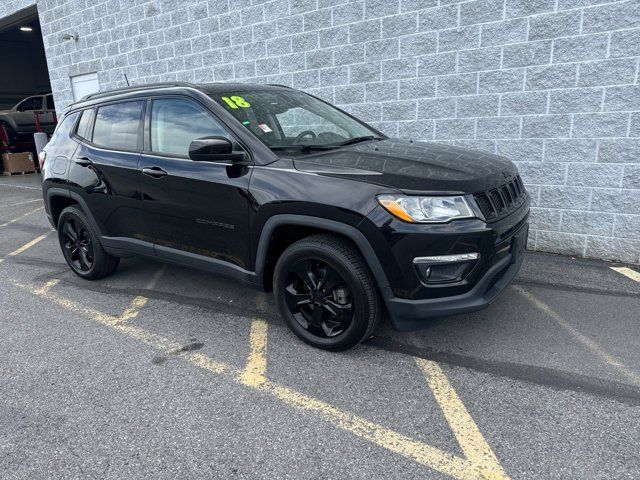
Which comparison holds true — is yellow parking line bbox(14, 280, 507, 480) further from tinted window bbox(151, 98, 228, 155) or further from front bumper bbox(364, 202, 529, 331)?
tinted window bbox(151, 98, 228, 155)

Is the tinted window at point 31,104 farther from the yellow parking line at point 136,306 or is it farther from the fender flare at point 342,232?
the fender flare at point 342,232

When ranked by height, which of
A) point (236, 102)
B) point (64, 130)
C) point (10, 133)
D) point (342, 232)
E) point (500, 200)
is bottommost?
point (342, 232)

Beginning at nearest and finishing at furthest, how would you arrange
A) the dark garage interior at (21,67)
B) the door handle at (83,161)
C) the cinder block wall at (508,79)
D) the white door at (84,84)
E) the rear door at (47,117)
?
the door handle at (83,161) < the cinder block wall at (508,79) < the white door at (84,84) < the rear door at (47,117) < the dark garage interior at (21,67)

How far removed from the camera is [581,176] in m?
4.98

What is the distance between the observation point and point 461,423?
8.21 feet

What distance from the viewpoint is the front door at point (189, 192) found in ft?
11.0

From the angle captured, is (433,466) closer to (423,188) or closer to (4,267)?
(423,188)

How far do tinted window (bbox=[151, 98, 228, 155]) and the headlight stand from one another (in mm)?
1360

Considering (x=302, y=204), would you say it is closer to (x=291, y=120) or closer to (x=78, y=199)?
(x=291, y=120)

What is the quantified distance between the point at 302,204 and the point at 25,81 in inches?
1075

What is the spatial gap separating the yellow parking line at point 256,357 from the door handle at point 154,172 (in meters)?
1.35

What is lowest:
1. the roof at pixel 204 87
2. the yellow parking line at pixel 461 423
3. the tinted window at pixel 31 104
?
the yellow parking line at pixel 461 423

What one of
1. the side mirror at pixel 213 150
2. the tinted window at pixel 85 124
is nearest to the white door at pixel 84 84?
the tinted window at pixel 85 124

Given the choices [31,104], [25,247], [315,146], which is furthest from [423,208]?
[31,104]
